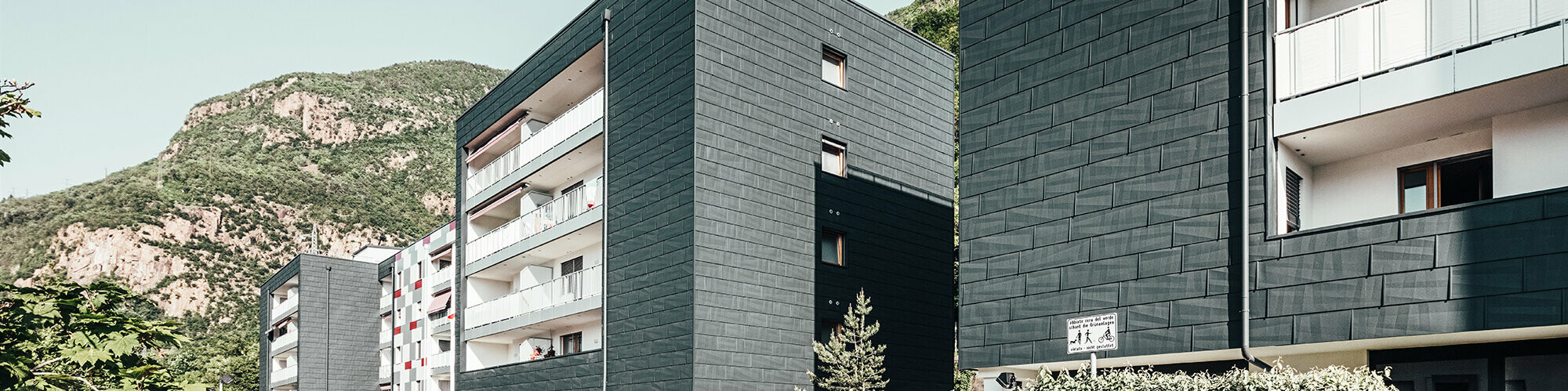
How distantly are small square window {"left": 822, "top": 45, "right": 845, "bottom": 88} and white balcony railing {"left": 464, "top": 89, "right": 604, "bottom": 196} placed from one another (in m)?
4.59

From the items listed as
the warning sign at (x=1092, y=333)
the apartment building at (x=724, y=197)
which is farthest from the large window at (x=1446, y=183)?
the apartment building at (x=724, y=197)

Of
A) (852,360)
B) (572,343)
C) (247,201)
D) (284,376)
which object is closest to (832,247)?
(852,360)

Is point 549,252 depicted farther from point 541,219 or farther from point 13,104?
point 13,104

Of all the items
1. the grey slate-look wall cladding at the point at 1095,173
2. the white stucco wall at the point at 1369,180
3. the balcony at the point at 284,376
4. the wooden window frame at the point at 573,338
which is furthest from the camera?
the balcony at the point at 284,376

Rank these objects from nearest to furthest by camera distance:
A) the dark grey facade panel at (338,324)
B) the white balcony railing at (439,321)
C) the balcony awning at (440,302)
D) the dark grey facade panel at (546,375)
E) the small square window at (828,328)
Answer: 1. the small square window at (828,328)
2. the dark grey facade panel at (546,375)
3. the balcony awning at (440,302)
4. the white balcony railing at (439,321)
5. the dark grey facade panel at (338,324)

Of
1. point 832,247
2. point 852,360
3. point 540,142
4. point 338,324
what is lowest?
point 852,360

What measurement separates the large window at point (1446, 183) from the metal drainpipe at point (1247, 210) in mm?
1795

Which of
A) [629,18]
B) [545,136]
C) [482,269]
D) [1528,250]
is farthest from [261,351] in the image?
[1528,250]

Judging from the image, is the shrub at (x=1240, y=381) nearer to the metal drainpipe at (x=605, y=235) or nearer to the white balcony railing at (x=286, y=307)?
the metal drainpipe at (x=605, y=235)

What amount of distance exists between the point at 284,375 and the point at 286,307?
291cm

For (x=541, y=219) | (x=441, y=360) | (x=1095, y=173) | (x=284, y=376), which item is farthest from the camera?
(x=284, y=376)

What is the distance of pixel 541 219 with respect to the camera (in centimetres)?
2583

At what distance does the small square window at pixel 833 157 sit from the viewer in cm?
2233

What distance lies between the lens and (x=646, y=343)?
66.3 feet
